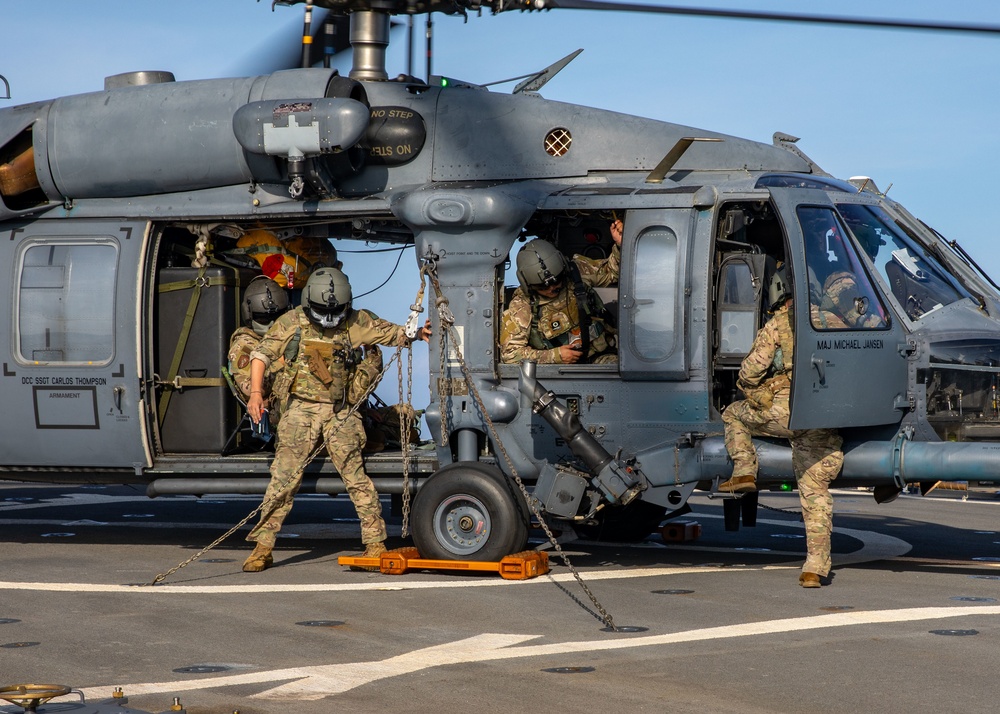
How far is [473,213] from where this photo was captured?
922 centimetres

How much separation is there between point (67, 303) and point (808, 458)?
19.5 ft

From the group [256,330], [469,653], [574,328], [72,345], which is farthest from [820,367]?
[72,345]

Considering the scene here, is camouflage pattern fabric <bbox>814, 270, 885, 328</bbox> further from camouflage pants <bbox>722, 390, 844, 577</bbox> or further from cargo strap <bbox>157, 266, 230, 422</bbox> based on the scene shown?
cargo strap <bbox>157, 266, 230, 422</bbox>

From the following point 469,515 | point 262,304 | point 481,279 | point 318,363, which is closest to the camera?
point 469,515

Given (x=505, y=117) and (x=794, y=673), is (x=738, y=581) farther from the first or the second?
(x=505, y=117)

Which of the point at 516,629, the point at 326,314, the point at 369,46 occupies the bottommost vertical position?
the point at 516,629

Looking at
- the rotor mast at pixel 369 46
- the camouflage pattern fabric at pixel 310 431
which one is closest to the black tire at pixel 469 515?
the camouflage pattern fabric at pixel 310 431

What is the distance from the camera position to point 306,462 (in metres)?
9.38

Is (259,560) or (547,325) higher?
(547,325)

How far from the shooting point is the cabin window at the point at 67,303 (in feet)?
32.3

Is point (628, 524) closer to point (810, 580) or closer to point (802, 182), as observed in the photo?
point (810, 580)

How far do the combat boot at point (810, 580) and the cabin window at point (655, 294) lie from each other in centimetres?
181

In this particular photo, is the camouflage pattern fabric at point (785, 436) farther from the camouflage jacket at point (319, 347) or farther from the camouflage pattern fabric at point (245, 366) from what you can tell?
the camouflage pattern fabric at point (245, 366)

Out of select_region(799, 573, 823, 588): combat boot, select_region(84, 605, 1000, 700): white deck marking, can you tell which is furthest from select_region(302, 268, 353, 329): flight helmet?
select_region(799, 573, 823, 588): combat boot
